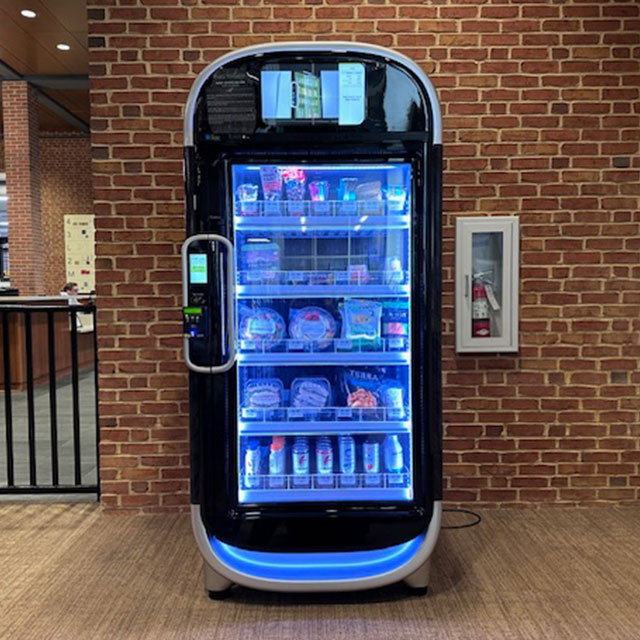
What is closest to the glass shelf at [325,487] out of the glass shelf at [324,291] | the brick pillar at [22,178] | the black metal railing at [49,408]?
the glass shelf at [324,291]

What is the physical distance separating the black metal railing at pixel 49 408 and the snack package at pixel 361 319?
66.0 inches

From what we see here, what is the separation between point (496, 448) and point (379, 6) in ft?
8.45

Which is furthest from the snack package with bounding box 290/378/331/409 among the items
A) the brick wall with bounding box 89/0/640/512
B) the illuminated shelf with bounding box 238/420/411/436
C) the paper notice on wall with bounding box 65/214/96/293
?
the paper notice on wall with bounding box 65/214/96/293

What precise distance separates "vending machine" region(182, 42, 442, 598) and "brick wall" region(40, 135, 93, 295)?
39.1 ft

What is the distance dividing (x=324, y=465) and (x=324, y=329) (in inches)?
23.3

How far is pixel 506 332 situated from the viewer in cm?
341

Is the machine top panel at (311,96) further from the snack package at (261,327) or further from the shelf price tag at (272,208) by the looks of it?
the snack package at (261,327)

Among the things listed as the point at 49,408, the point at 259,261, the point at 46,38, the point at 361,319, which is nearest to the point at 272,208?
the point at 259,261

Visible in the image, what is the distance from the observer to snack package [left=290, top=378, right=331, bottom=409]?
8.65 feet

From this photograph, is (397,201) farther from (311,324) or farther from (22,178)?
(22,178)

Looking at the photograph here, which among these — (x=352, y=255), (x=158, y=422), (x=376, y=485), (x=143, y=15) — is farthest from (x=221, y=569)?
(x=143, y=15)

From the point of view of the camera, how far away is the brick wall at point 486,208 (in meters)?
3.31

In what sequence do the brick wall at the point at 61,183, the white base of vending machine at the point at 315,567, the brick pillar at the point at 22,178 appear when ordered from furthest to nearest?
the brick wall at the point at 61,183 → the brick pillar at the point at 22,178 → the white base of vending machine at the point at 315,567

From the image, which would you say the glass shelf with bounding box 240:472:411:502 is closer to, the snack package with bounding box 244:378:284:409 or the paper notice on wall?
the snack package with bounding box 244:378:284:409
